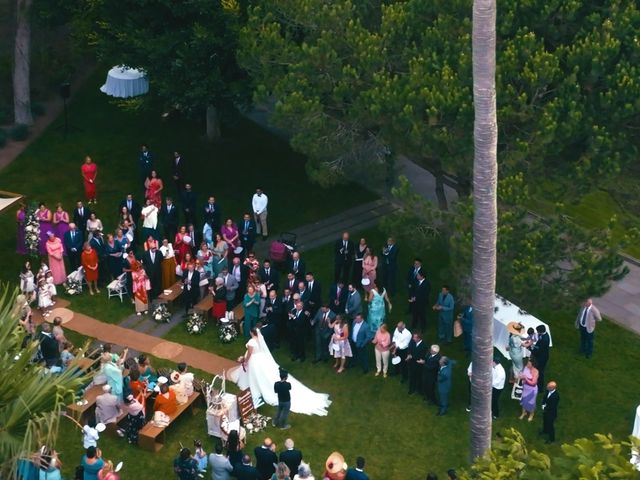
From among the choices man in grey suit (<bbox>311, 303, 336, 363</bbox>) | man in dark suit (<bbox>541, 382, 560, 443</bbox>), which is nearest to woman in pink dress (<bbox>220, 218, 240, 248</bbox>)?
man in grey suit (<bbox>311, 303, 336, 363</bbox>)

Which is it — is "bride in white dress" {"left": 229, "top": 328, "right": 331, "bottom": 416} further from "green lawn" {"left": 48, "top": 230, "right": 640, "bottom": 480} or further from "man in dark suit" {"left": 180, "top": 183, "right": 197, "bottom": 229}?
"man in dark suit" {"left": 180, "top": 183, "right": 197, "bottom": 229}

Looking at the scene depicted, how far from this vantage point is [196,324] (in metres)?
24.5

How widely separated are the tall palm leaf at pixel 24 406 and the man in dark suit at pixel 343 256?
13265 mm

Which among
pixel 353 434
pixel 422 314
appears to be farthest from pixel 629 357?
pixel 353 434

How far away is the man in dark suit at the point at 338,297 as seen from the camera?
78.8ft

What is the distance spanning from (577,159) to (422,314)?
529cm

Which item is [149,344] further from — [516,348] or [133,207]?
[516,348]

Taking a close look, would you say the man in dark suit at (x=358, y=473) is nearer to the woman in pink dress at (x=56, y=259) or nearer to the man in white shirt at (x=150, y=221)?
the woman in pink dress at (x=56, y=259)

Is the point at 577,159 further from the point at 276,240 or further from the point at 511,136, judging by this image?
the point at 276,240

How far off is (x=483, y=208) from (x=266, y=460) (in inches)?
252

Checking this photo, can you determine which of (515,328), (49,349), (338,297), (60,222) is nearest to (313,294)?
(338,297)

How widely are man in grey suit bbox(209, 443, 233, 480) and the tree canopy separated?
7663mm

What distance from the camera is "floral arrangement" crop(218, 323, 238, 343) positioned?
24.1m

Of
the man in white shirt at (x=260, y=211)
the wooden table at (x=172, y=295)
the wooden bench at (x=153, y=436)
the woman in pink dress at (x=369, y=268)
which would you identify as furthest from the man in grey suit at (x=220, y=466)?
the man in white shirt at (x=260, y=211)
